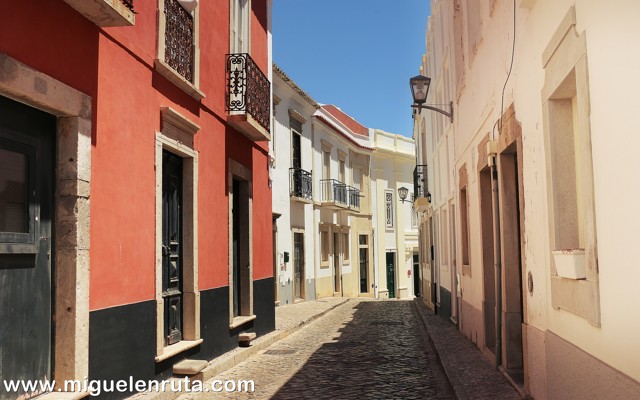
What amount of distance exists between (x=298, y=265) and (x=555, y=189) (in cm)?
1794

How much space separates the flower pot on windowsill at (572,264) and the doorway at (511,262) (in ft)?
9.35

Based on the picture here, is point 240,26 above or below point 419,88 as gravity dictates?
above

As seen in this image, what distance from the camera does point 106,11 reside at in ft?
18.7

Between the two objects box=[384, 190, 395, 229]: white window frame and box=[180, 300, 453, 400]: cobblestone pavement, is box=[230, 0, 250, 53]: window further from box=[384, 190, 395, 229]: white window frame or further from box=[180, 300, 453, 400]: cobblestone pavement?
box=[384, 190, 395, 229]: white window frame

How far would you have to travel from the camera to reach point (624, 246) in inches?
142

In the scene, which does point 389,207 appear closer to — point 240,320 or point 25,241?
point 240,320

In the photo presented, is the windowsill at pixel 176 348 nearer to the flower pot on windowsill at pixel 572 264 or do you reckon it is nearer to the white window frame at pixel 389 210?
the flower pot on windowsill at pixel 572 264

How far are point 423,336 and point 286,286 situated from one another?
8.00m

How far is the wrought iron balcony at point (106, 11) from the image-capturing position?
5531mm

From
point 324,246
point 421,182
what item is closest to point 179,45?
point 421,182

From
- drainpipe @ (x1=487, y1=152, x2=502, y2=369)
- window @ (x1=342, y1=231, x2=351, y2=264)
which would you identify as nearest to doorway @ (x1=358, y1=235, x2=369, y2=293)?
window @ (x1=342, y1=231, x2=351, y2=264)

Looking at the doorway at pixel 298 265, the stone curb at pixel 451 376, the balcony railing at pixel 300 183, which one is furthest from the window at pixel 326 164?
the stone curb at pixel 451 376

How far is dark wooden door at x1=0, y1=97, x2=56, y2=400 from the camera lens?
493 centimetres

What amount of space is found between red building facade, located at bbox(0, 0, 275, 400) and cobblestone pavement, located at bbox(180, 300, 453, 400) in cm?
94
